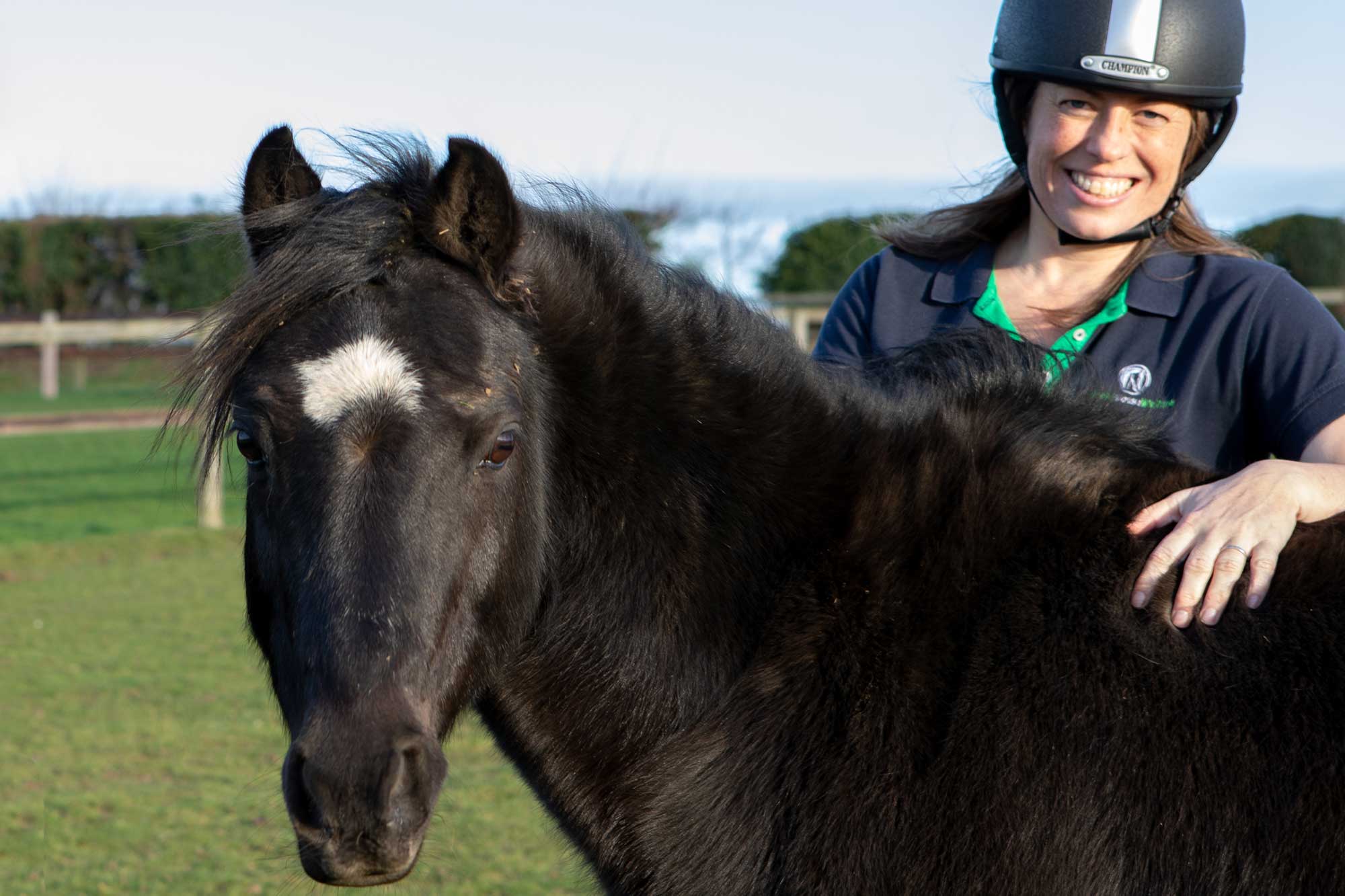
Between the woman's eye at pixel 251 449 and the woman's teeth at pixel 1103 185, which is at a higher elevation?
the woman's teeth at pixel 1103 185

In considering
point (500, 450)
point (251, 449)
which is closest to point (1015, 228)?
point (500, 450)

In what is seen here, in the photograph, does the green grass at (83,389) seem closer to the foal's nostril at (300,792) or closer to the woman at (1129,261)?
the woman at (1129,261)

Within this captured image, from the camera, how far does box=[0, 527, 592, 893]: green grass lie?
4.78 m

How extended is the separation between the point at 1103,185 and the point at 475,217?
163 centimetres

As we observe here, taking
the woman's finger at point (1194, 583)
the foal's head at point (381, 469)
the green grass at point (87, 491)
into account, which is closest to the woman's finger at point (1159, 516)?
the woman's finger at point (1194, 583)

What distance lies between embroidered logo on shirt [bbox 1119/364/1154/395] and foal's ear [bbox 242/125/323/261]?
6.44 feet

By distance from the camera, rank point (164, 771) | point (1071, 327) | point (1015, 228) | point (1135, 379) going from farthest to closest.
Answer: point (164, 771) → point (1015, 228) → point (1071, 327) → point (1135, 379)

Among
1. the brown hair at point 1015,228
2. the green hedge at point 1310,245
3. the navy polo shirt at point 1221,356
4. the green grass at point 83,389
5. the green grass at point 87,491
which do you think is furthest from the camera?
the green grass at point 83,389

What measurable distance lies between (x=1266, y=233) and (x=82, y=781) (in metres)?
19.2

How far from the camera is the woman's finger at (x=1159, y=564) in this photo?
7.55ft

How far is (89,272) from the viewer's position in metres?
27.4

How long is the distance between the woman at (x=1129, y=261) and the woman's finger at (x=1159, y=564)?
1.64 feet

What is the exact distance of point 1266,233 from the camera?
776 inches

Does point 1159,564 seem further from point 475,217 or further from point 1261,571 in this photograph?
point 475,217
